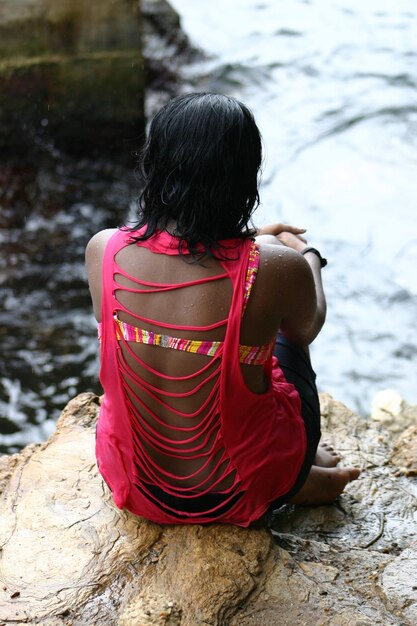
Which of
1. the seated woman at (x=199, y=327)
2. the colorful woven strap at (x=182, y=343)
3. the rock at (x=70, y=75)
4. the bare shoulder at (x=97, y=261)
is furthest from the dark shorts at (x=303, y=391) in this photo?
the rock at (x=70, y=75)

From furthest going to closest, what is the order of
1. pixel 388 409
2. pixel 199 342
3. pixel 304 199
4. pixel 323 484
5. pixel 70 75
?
pixel 304 199 → pixel 70 75 → pixel 388 409 → pixel 323 484 → pixel 199 342

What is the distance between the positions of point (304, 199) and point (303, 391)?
4502 mm

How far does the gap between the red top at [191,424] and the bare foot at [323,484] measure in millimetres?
292

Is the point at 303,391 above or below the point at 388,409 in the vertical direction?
above

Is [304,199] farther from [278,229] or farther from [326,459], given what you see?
[326,459]

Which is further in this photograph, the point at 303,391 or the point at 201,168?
the point at 303,391

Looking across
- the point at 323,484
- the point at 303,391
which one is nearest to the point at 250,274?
the point at 303,391

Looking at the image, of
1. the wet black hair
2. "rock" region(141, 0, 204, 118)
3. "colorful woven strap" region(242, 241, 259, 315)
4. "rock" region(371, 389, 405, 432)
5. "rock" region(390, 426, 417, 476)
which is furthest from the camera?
"rock" region(141, 0, 204, 118)

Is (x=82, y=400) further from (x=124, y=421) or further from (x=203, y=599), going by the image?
(x=203, y=599)

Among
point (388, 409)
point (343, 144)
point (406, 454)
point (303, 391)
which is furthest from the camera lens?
point (343, 144)

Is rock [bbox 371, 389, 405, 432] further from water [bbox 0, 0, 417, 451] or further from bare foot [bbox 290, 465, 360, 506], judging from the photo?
bare foot [bbox 290, 465, 360, 506]

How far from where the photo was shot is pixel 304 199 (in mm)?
6715

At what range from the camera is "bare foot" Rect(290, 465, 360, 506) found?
2.57 metres

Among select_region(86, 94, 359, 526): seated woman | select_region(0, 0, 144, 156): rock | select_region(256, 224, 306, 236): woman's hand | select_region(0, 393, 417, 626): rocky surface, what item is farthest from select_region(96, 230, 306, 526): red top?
select_region(0, 0, 144, 156): rock
